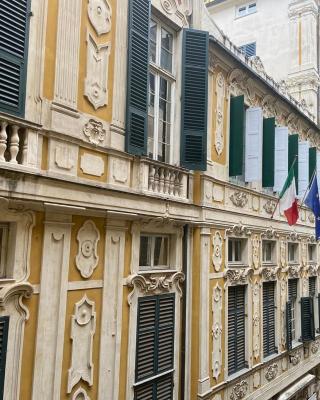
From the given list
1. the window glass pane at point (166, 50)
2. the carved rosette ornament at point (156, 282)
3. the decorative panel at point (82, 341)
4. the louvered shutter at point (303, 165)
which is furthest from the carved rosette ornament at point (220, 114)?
the decorative panel at point (82, 341)

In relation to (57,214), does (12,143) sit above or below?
above

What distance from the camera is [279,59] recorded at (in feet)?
55.4

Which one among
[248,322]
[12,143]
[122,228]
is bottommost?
[248,322]

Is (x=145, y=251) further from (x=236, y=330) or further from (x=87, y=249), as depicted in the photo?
(x=236, y=330)

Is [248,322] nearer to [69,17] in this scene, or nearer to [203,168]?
[203,168]

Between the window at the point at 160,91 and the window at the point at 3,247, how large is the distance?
317 centimetres

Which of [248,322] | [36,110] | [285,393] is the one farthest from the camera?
[285,393]

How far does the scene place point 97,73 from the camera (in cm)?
650

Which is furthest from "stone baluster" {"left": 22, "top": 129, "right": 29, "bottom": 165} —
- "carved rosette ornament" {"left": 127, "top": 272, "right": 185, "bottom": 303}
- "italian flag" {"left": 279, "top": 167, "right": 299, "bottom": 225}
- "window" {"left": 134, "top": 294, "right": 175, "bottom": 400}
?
"italian flag" {"left": 279, "top": 167, "right": 299, "bottom": 225}

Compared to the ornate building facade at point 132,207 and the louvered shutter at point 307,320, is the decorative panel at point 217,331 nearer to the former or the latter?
the ornate building facade at point 132,207

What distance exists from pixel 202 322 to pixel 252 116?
531 cm

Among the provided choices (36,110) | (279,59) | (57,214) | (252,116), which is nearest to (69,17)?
(36,110)

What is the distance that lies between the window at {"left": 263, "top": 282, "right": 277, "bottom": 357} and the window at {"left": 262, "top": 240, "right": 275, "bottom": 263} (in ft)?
2.23

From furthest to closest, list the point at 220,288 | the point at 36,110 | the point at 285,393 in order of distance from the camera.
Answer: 1. the point at 285,393
2. the point at 220,288
3. the point at 36,110
